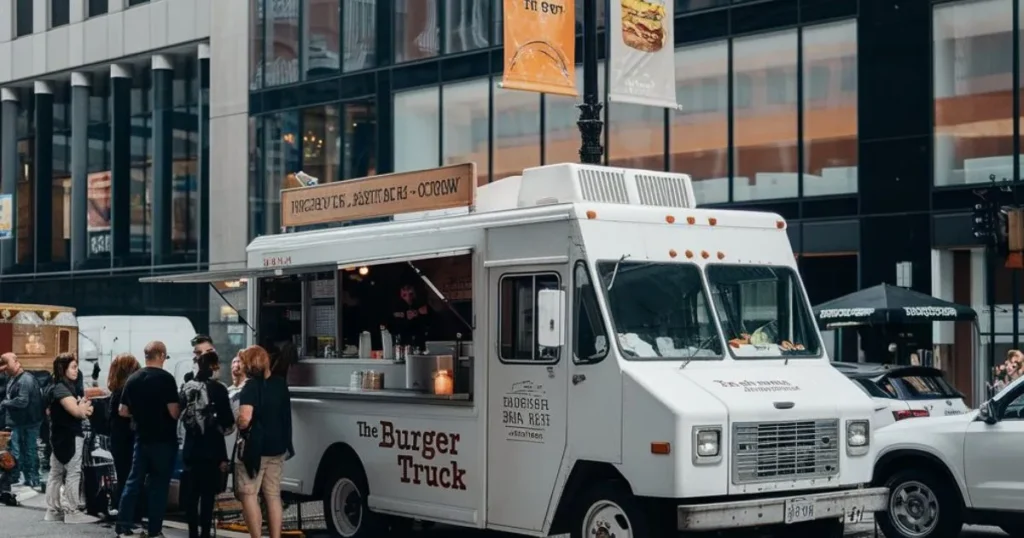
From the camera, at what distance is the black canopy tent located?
19.7 metres

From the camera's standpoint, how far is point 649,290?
1047 centimetres

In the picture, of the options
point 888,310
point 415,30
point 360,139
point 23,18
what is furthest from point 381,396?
point 23,18

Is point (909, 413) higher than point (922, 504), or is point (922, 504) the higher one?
point (909, 413)

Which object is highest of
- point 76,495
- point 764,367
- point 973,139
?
point 973,139

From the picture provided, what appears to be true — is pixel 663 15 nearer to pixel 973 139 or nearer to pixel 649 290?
pixel 649 290

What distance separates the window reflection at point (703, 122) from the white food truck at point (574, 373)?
12645 mm

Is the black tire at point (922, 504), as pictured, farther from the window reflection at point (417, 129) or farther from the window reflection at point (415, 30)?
the window reflection at point (415, 30)

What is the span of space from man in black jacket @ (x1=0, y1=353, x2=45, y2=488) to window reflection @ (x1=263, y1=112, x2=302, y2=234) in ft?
51.9

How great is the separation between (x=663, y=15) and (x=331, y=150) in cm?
1904

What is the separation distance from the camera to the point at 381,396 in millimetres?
12188

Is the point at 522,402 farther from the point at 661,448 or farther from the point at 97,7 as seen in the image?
the point at 97,7

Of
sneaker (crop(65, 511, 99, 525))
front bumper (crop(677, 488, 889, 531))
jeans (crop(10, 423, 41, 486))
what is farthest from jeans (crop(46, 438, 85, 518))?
front bumper (crop(677, 488, 889, 531))

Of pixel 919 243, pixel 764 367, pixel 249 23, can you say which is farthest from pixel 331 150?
pixel 764 367

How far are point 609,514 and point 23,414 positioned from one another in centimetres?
950
